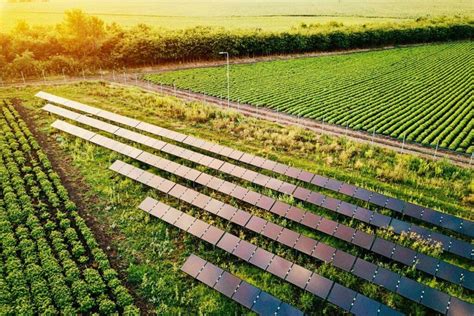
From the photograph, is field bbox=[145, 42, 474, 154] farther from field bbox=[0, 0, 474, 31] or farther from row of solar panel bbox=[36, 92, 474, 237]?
field bbox=[0, 0, 474, 31]

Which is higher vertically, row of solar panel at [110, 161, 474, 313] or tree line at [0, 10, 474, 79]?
tree line at [0, 10, 474, 79]

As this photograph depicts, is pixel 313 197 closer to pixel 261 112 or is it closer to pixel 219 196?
pixel 219 196

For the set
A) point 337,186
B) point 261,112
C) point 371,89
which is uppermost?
point 371,89

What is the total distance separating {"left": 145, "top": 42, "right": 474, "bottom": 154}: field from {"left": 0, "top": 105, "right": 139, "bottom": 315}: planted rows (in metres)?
31.8

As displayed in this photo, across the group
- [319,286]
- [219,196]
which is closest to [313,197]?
[219,196]

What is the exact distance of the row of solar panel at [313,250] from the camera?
19.5 m

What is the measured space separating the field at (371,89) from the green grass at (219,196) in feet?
30.3

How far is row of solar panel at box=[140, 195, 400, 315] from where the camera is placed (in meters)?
18.9

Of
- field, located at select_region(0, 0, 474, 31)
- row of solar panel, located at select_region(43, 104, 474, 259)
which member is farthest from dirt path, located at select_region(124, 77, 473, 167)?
field, located at select_region(0, 0, 474, 31)

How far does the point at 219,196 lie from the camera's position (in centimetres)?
2945

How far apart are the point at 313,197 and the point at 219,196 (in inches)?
279

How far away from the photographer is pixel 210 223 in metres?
26.2

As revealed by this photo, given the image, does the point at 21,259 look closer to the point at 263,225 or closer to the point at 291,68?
the point at 263,225

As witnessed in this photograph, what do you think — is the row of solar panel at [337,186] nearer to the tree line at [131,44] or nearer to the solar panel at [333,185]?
the solar panel at [333,185]
